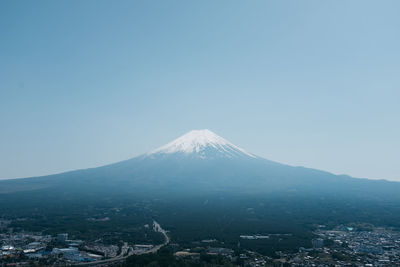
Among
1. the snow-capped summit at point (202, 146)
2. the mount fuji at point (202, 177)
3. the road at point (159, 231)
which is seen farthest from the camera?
the snow-capped summit at point (202, 146)

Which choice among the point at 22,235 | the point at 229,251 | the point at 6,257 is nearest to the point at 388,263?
the point at 229,251

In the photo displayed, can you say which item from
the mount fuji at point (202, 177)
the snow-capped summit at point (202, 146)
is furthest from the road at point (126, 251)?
the snow-capped summit at point (202, 146)

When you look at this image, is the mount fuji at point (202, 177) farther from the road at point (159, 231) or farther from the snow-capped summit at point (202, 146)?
the road at point (159, 231)

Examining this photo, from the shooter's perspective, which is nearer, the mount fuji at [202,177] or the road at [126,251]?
the road at [126,251]

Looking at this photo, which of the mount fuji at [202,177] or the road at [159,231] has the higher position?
the mount fuji at [202,177]

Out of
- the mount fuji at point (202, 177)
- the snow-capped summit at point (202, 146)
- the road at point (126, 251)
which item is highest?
the snow-capped summit at point (202, 146)

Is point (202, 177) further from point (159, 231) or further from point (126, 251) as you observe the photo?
point (126, 251)

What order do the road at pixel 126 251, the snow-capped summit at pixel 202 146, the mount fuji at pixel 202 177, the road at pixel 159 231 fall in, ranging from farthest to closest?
the snow-capped summit at pixel 202 146
the mount fuji at pixel 202 177
the road at pixel 159 231
the road at pixel 126 251

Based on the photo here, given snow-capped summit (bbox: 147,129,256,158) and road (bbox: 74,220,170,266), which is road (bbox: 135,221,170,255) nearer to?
road (bbox: 74,220,170,266)
